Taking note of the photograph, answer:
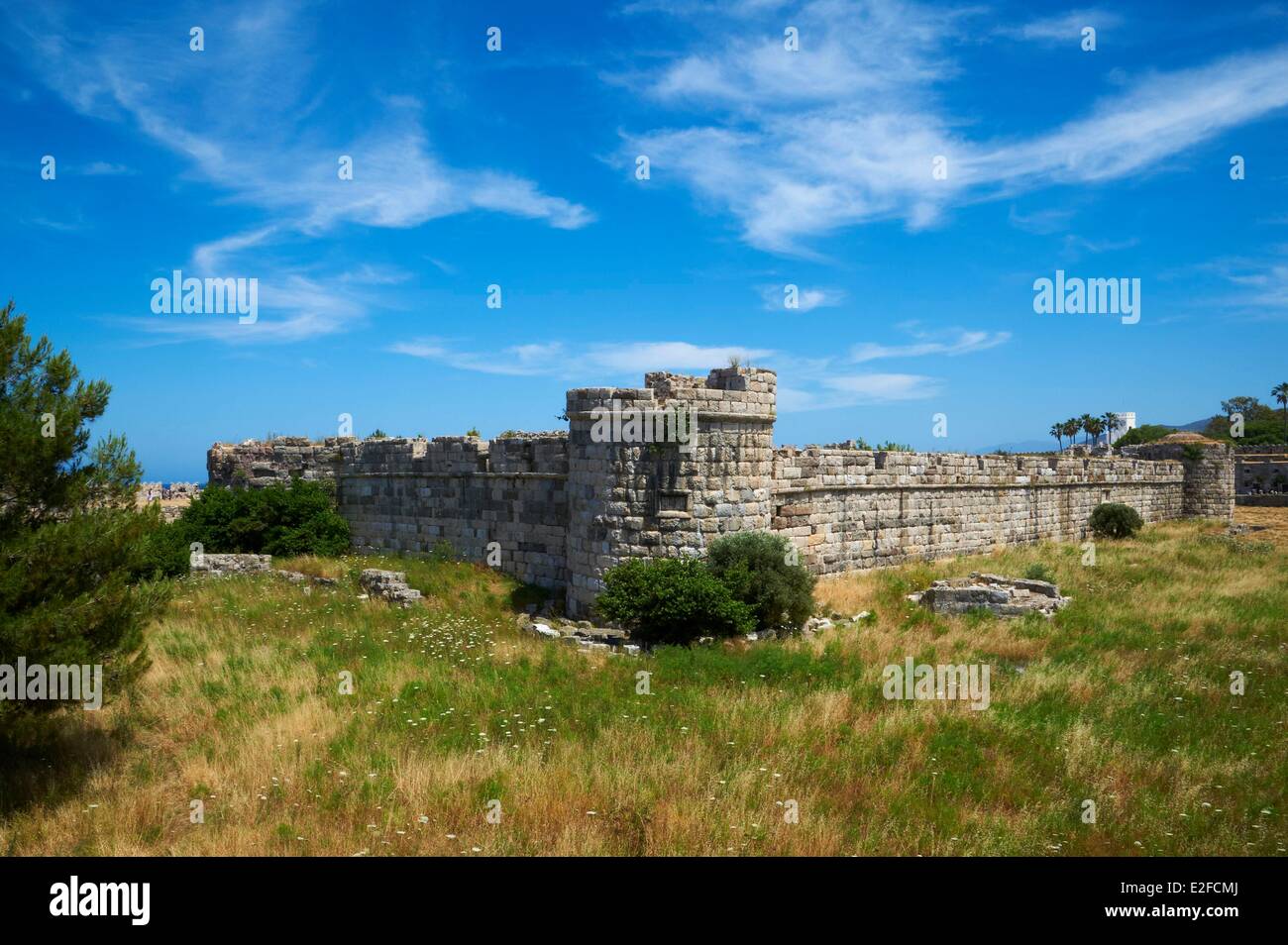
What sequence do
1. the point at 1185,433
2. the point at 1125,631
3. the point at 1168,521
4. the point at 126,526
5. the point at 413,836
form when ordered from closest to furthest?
the point at 413,836 < the point at 126,526 < the point at 1125,631 < the point at 1168,521 < the point at 1185,433

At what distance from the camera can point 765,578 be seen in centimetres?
1183

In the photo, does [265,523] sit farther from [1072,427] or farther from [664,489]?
[1072,427]

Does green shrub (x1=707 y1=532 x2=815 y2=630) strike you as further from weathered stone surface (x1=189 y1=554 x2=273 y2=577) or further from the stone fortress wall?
the stone fortress wall

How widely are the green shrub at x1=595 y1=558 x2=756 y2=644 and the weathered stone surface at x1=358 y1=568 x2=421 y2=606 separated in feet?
12.1

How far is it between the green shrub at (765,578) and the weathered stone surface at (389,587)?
5.21 m

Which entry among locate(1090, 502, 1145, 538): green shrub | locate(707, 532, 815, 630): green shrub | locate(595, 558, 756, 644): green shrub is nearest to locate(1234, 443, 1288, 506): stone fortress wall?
locate(1090, 502, 1145, 538): green shrub

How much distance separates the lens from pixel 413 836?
5.64m

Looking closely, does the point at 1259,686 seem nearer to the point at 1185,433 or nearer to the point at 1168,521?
the point at 1168,521

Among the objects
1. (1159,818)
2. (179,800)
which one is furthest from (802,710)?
(179,800)

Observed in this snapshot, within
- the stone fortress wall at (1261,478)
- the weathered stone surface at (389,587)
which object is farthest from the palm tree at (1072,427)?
the weathered stone surface at (389,587)

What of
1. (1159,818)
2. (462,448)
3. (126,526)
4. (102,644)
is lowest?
(1159,818)

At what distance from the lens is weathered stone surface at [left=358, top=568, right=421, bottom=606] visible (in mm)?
13524

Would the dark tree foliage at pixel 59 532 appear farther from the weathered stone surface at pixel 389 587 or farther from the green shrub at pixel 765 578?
the green shrub at pixel 765 578

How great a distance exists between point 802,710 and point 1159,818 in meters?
3.05
